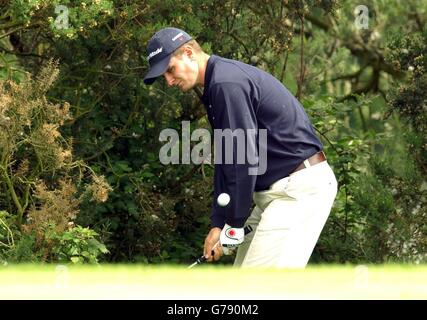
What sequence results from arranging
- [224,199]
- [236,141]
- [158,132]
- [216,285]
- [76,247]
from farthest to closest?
[158,132] < [76,247] < [224,199] < [236,141] < [216,285]

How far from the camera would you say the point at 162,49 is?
6.71m

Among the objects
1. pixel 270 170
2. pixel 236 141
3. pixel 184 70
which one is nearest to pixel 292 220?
pixel 270 170

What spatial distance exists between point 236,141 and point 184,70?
1.89ft

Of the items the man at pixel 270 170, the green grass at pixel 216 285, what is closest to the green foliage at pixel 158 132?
the man at pixel 270 170

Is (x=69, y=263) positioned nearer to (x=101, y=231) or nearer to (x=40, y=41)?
(x=101, y=231)

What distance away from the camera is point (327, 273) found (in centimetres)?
612

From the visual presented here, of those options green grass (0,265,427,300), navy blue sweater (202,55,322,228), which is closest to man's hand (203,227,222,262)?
navy blue sweater (202,55,322,228)

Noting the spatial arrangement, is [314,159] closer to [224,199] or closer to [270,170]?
[270,170]

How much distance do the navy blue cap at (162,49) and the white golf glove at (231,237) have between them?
3.12 feet

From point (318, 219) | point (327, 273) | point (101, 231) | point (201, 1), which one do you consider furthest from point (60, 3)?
point (327, 273)

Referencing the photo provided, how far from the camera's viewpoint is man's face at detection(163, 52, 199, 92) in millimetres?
6660

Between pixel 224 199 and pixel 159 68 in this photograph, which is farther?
pixel 159 68

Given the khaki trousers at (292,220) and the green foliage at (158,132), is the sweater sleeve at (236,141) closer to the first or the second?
the khaki trousers at (292,220)

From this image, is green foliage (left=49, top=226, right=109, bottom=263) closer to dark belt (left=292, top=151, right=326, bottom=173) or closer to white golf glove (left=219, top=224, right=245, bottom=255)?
white golf glove (left=219, top=224, right=245, bottom=255)
